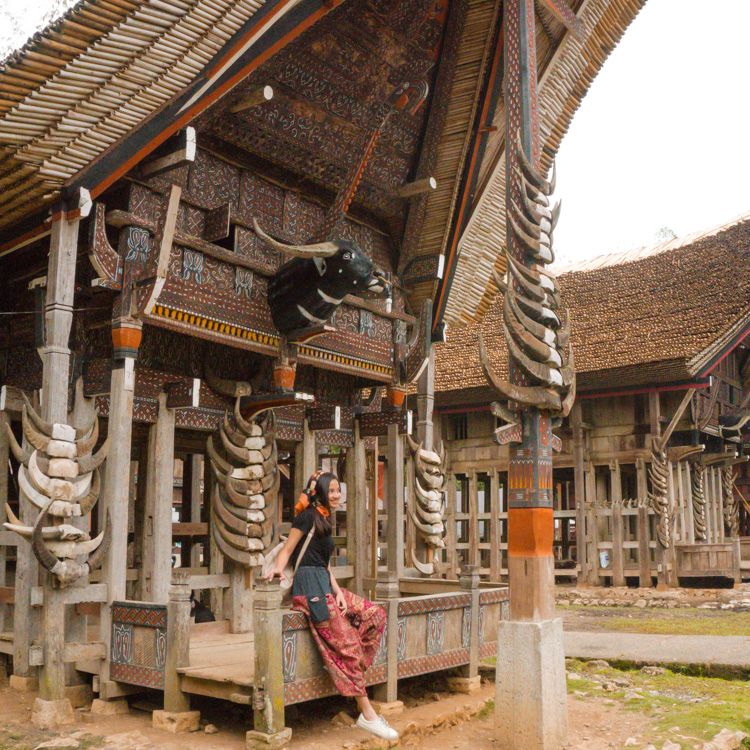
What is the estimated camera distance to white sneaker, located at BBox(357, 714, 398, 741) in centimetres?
642

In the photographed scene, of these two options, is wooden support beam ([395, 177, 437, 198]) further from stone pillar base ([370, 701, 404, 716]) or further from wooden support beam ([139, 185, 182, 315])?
stone pillar base ([370, 701, 404, 716])

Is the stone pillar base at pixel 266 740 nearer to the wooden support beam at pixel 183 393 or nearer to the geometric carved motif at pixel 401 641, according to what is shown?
the geometric carved motif at pixel 401 641

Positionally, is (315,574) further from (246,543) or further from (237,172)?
(237,172)

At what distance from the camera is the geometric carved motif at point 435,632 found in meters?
7.82

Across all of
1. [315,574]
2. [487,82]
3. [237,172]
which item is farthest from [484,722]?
[487,82]

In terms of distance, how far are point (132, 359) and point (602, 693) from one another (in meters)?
5.16

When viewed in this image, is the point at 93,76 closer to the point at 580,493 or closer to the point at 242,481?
the point at 242,481

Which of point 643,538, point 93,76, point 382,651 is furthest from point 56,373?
point 643,538

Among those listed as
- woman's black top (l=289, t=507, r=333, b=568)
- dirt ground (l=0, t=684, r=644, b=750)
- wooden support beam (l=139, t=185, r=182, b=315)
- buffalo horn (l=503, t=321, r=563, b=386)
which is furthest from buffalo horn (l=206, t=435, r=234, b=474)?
buffalo horn (l=503, t=321, r=563, b=386)

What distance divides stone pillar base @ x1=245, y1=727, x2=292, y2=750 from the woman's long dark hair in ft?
4.63

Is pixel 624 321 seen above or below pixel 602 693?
above

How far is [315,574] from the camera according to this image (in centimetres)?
661

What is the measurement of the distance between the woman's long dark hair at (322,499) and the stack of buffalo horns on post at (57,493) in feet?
5.63

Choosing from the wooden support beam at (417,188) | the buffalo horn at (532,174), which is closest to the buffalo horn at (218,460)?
the wooden support beam at (417,188)
